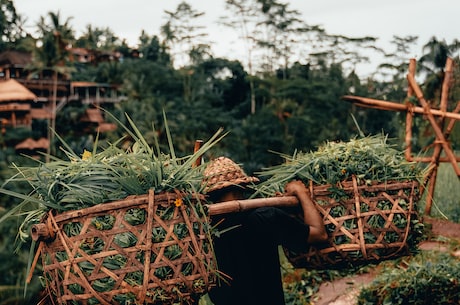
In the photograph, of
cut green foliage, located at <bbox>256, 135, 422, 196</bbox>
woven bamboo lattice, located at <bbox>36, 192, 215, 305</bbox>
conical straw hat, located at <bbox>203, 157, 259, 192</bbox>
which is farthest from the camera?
cut green foliage, located at <bbox>256, 135, 422, 196</bbox>

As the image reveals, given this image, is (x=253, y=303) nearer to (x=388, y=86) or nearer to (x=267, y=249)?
(x=267, y=249)

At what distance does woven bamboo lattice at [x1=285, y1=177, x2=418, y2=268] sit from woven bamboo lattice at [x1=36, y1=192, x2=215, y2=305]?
813mm

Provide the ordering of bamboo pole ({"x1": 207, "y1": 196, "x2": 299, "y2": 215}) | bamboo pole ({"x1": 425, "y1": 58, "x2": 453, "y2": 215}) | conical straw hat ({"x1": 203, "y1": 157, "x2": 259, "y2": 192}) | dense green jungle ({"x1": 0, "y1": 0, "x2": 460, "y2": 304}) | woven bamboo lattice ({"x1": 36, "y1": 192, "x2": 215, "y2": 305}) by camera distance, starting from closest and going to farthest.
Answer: woven bamboo lattice ({"x1": 36, "y1": 192, "x2": 215, "y2": 305}) → bamboo pole ({"x1": 207, "y1": 196, "x2": 299, "y2": 215}) → conical straw hat ({"x1": 203, "y1": 157, "x2": 259, "y2": 192}) → bamboo pole ({"x1": 425, "y1": 58, "x2": 453, "y2": 215}) → dense green jungle ({"x1": 0, "y1": 0, "x2": 460, "y2": 304})

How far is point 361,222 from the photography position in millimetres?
2580

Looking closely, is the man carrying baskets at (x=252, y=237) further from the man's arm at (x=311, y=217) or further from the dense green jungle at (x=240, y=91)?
the dense green jungle at (x=240, y=91)

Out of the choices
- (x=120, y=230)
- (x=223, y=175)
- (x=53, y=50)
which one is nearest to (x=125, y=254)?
(x=120, y=230)

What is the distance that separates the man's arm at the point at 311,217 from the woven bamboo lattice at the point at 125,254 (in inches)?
28.7

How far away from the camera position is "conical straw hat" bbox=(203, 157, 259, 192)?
2.51 meters

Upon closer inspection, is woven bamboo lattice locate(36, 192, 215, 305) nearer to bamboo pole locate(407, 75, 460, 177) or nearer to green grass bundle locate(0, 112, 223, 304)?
green grass bundle locate(0, 112, 223, 304)

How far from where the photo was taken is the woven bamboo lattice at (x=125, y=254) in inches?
72.6

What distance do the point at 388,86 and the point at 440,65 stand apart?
10.2 m

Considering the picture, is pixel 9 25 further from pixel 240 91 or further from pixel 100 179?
pixel 100 179

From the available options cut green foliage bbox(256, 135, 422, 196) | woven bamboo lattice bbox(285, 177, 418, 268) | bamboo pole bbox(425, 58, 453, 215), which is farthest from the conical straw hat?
bamboo pole bbox(425, 58, 453, 215)

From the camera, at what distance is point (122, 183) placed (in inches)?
75.1
